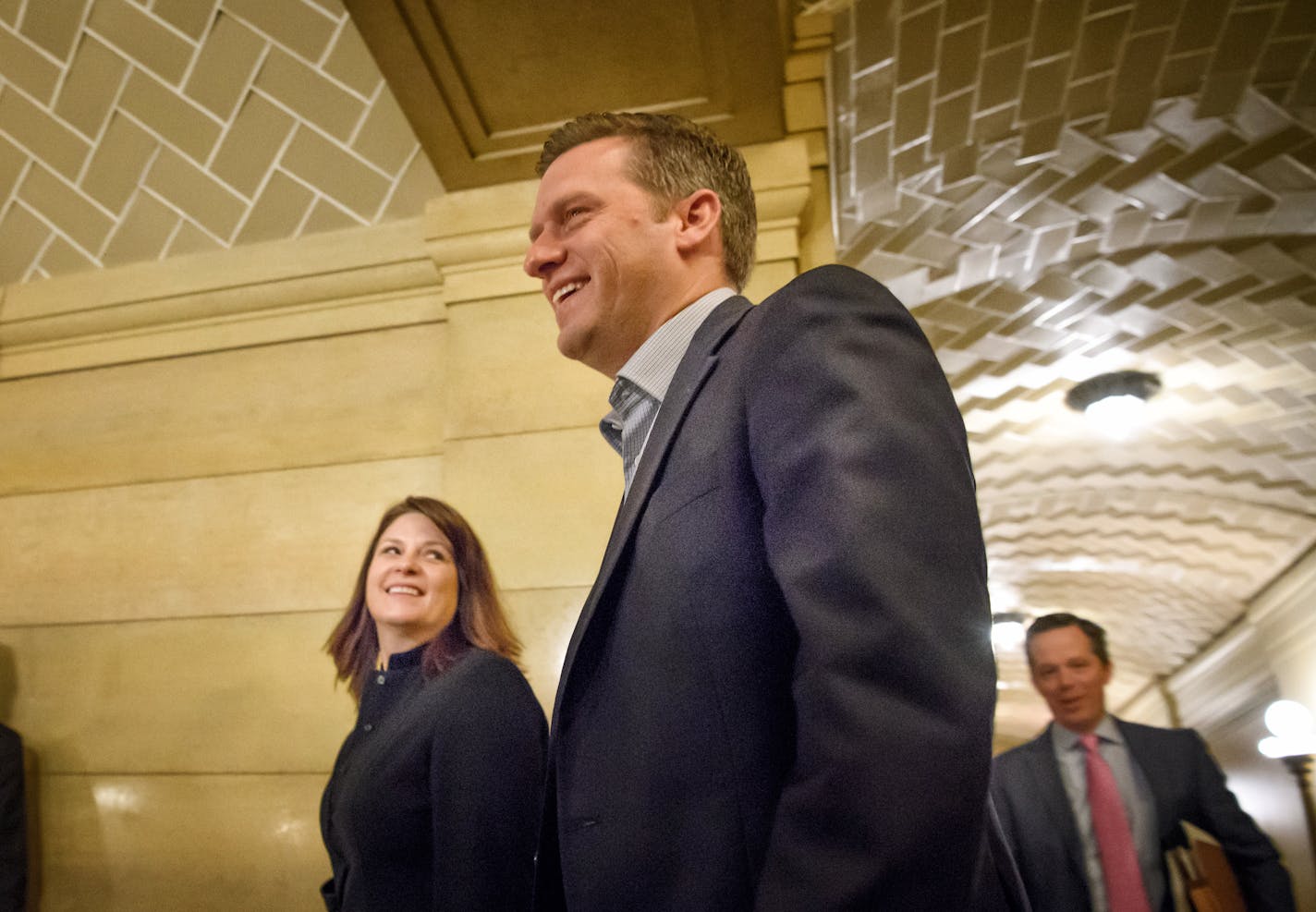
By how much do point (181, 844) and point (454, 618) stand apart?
47.8 inches

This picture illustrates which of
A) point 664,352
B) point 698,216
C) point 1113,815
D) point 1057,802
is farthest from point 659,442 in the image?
point 1113,815

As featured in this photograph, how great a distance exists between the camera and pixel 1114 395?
4918 millimetres

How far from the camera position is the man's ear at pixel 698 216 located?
128cm

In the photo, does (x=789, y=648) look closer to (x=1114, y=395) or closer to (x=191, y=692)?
(x=191, y=692)

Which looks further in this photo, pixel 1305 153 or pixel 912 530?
pixel 1305 153

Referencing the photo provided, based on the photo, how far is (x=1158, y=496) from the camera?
6020mm

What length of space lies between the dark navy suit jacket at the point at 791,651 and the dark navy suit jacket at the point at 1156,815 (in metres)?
1.69

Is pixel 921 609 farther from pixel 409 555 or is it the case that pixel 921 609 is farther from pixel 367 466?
pixel 367 466

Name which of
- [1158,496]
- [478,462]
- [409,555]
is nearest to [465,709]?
[409,555]

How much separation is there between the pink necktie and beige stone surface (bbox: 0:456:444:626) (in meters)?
2.00

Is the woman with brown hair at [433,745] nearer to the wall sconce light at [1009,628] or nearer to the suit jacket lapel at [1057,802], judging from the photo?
the suit jacket lapel at [1057,802]

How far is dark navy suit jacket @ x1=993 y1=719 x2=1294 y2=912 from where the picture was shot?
2.20 m

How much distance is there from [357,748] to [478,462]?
91cm

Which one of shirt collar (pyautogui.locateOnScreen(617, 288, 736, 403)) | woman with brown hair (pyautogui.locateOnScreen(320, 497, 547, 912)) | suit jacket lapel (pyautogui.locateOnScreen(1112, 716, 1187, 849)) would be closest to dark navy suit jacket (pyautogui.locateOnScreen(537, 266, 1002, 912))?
shirt collar (pyautogui.locateOnScreen(617, 288, 736, 403))
